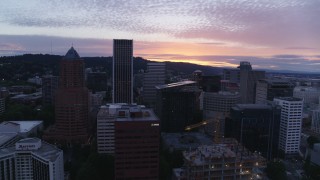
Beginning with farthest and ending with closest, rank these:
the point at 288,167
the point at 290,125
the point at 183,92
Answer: the point at 183,92 < the point at 290,125 < the point at 288,167

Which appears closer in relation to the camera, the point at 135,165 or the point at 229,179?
the point at 229,179

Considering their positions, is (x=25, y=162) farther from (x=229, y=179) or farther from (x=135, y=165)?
(x=229, y=179)

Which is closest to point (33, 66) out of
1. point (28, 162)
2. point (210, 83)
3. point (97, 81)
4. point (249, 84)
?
point (97, 81)

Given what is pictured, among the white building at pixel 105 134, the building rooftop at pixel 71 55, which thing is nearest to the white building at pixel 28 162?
the white building at pixel 105 134

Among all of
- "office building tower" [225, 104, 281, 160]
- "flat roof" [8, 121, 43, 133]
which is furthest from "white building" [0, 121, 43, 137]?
"office building tower" [225, 104, 281, 160]

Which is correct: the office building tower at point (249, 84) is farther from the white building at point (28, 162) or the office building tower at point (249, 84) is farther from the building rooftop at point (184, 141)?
the white building at point (28, 162)

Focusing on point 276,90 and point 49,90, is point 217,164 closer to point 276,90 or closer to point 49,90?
point 276,90

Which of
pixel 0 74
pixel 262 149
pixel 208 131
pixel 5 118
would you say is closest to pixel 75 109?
pixel 5 118
